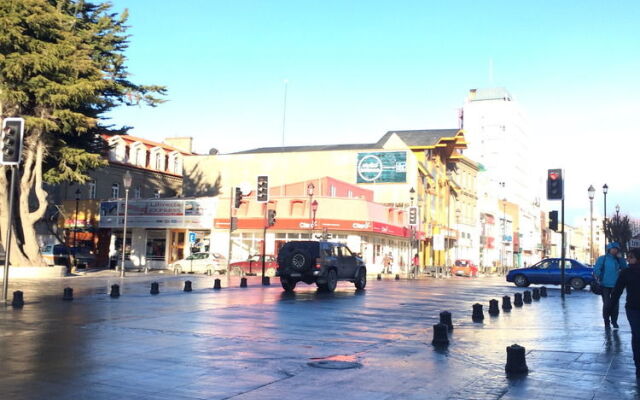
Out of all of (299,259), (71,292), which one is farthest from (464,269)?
(71,292)

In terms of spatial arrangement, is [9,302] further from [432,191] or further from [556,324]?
[432,191]

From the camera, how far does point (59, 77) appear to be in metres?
31.5

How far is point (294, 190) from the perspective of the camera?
57156 millimetres

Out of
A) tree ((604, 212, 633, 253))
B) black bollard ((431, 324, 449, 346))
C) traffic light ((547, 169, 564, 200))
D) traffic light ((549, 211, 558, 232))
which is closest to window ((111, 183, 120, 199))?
traffic light ((549, 211, 558, 232))

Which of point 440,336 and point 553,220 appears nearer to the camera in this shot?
point 440,336

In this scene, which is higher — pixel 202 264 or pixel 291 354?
pixel 202 264

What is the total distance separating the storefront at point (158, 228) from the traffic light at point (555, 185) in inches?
1251

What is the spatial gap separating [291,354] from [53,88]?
83.6 feet

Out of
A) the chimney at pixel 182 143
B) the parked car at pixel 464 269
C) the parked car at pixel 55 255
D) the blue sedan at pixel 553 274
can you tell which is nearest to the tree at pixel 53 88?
the parked car at pixel 55 255

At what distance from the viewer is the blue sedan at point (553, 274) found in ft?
109

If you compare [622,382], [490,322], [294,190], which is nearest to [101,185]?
[294,190]

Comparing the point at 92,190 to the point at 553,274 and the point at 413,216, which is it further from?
the point at 553,274

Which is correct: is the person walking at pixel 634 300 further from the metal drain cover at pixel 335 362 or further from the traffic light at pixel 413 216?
the traffic light at pixel 413 216

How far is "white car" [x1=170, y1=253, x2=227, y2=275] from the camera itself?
144 ft
